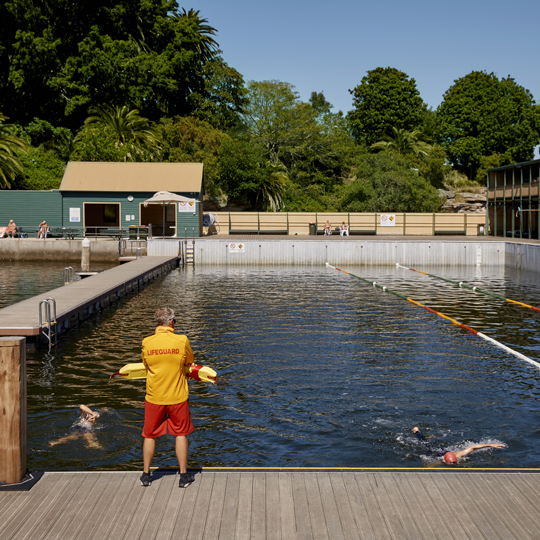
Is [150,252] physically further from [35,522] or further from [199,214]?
[35,522]

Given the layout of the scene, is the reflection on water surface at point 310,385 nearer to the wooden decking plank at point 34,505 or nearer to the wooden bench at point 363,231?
the wooden decking plank at point 34,505

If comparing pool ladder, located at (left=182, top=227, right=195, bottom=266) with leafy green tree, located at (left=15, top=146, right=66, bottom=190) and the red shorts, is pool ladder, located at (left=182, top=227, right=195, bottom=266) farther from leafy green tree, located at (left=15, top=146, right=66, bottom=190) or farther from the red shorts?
the red shorts

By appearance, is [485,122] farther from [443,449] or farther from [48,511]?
[48,511]

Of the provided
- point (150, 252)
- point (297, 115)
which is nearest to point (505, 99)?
point (297, 115)

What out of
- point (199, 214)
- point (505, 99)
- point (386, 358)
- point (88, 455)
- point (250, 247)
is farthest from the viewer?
point (505, 99)

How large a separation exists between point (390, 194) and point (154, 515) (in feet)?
171

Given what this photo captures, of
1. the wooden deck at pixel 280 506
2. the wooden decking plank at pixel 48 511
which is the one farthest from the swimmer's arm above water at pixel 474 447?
the wooden decking plank at pixel 48 511

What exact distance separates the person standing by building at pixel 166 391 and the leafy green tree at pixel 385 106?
236ft

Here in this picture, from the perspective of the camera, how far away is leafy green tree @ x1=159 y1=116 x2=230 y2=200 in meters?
57.4

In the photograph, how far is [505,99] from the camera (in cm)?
7656

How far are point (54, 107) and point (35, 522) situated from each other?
66356 millimetres

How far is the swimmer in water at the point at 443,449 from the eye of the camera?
319 inches

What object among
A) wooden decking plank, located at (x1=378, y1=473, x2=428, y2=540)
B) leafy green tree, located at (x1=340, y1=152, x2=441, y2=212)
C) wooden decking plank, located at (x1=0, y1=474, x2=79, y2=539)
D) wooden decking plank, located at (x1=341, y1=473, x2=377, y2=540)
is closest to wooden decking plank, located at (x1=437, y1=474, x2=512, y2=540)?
wooden decking plank, located at (x1=378, y1=473, x2=428, y2=540)

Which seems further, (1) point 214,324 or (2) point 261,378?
(1) point 214,324
